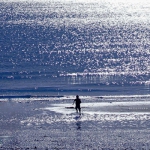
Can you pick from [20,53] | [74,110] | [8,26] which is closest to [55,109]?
[74,110]

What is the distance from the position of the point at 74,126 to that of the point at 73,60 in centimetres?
4855

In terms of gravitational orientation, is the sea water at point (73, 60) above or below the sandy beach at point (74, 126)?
A: above

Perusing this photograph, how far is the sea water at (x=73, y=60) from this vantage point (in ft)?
196

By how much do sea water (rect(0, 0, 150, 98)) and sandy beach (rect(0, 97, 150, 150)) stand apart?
38.5ft

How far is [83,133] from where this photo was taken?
32562mm

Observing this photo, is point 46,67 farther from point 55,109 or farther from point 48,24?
point 48,24

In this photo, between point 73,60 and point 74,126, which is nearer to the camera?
point 74,126

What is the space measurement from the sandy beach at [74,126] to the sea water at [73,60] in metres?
11.7

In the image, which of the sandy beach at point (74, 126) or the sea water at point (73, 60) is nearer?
the sandy beach at point (74, 126)

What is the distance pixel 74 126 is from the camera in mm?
34469

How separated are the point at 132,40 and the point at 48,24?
41.6m

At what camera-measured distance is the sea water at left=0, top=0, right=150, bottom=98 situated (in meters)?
59.6

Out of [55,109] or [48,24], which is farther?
[48,24]

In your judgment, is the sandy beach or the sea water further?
the sea water
